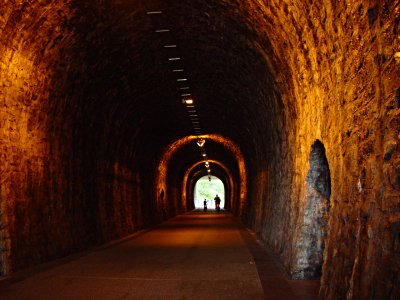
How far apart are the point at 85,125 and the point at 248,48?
5.30 m

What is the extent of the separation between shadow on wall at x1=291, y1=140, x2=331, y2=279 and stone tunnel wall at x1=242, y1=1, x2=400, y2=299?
182 mm

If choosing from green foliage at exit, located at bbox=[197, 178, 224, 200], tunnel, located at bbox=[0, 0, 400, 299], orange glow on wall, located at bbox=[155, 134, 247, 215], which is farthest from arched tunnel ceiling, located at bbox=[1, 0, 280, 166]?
green foliage at exit, located at bbox=[197, 178, 224, 200]

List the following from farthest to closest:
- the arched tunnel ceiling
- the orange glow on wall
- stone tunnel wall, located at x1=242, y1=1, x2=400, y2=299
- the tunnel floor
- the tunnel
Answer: the orange glow on wall < the arched tunnel ceiling < the tunnel floor < the tunnel < stone tunnel wall, located at x1=242, y1=1, x2=400, y2=299

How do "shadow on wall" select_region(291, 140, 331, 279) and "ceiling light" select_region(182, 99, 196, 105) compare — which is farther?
"ceiling light" select_region(182, 99, 196, 105)

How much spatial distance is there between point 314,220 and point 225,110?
11.1 metres

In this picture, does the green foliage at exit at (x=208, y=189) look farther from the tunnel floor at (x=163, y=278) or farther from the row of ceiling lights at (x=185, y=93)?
the tunnel floor at (x=163, y=278)

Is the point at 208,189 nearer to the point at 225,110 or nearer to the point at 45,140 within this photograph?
the point at 225,110

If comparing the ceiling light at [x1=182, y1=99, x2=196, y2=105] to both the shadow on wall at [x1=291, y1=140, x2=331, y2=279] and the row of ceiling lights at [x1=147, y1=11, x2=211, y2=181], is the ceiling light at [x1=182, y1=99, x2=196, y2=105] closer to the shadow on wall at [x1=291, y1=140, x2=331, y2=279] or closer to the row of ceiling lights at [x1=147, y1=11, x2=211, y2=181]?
the row of ceiling lights at [x1=147, y1=11, x2=211, y2=181]

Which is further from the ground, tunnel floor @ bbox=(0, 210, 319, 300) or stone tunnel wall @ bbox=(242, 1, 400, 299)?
stone tunnel wall @ bbox=(242, 1, 400, 299)


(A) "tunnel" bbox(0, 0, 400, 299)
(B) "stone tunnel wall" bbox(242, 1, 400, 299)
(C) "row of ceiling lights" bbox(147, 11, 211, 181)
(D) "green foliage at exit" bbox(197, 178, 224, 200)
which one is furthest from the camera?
(D) "green foliage at exit" bbox(197, 178, 224, 200)

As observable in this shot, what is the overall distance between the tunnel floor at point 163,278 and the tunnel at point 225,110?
1.95 ft

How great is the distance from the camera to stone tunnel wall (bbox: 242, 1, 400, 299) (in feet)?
13.8

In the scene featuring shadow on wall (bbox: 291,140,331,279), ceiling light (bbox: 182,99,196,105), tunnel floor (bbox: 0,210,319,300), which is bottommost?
tunnel floor (bbox: 0,210,319,300)

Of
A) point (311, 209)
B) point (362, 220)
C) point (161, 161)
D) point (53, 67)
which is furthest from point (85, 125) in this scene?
point (161, 161)
